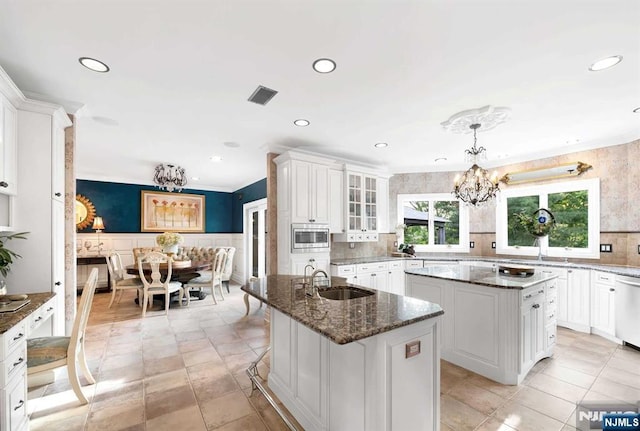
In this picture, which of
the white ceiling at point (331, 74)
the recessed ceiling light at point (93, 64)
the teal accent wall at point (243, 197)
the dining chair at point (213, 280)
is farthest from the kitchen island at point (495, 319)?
the teal accent wall at point (243, 197)

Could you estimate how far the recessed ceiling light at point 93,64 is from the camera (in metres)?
2.09

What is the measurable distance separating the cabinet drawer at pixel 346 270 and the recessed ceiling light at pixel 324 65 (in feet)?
9.77

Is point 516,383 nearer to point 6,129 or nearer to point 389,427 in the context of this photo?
point 389,427

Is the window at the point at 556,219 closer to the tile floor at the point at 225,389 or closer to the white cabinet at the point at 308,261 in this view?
the tile floor at the point at 225,389

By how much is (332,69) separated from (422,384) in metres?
2.28

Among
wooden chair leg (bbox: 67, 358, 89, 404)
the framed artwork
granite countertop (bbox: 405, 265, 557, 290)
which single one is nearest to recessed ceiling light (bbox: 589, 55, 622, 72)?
granite countertop (bbox: 405, 265, 557, 290)

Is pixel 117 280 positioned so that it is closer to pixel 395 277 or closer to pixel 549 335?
pixel 395 277

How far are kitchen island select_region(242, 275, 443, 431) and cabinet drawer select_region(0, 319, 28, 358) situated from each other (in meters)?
1.41

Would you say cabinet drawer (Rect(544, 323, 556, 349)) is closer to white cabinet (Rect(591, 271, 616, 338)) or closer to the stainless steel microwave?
white cabinet (Rect(591, 271, 616, 338))

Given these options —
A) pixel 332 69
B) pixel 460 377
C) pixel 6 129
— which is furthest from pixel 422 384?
pixel 6 129

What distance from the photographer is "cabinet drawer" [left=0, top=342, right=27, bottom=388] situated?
1556mm

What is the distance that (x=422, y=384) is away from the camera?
159 cm

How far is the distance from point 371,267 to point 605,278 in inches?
119

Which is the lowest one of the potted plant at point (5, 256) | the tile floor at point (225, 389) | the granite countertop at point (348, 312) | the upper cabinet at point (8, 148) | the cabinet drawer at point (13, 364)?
the tile floor at point (225, 389)
